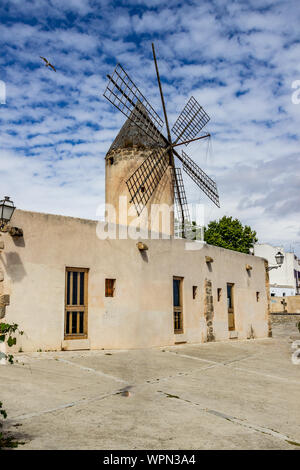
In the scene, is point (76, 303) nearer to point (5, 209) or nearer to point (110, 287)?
point (110, 287)

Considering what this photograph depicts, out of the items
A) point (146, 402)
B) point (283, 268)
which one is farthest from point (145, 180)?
point (283, 268)

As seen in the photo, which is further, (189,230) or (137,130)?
(189,230)

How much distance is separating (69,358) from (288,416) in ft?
15.5

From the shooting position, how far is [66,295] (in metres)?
9.80

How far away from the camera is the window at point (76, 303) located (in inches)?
385

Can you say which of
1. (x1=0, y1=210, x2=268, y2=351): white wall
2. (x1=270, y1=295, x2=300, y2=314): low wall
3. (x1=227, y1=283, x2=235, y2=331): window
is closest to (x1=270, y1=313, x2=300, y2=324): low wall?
(x1=270, y1=295, x2=300, y2=314): low wall

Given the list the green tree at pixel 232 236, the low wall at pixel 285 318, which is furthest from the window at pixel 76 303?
the green tree at pixel 232 236

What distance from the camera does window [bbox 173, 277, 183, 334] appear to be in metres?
12.9

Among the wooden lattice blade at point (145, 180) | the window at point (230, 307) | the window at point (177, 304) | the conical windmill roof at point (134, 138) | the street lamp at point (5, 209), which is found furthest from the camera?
the window at point (230, 307)

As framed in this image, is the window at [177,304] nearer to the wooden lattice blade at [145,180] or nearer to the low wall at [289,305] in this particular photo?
the wooden lattice blade at [145,180]

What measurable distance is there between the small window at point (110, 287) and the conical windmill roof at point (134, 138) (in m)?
6.64

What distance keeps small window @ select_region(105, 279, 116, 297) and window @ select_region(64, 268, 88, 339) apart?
73 cm

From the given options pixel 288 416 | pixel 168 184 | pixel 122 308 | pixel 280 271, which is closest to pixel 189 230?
pixel 168 184
